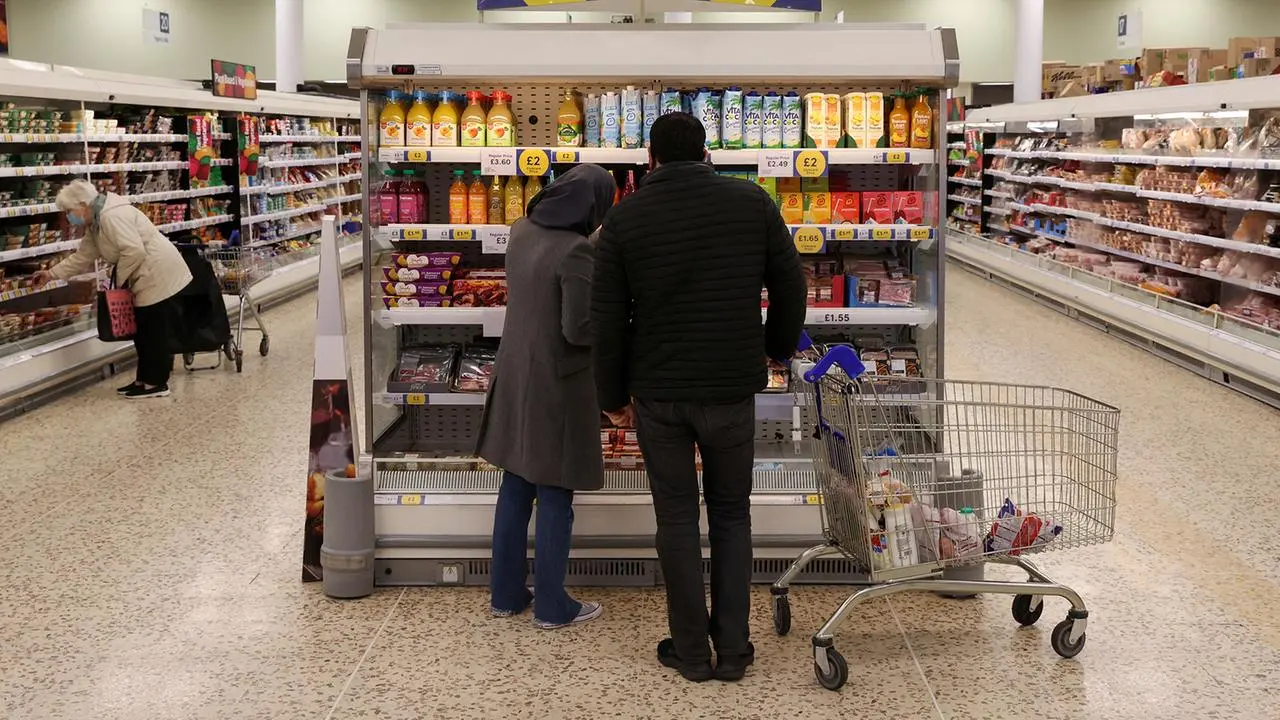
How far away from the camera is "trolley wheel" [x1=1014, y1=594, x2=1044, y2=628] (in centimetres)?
416

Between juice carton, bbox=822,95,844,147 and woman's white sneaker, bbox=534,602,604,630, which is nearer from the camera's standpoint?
woman's white sneaker, bbox=534,602,604,630

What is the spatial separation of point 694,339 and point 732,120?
141cm

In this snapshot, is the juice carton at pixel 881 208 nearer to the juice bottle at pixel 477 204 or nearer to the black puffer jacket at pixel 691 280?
the black puffer jacket at pixel 691 280

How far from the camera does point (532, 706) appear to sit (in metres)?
3.61

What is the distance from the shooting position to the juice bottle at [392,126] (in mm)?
4727

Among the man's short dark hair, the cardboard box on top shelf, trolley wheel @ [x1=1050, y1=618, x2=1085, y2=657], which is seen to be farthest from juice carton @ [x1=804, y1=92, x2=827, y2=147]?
the cardboard box on top shelf

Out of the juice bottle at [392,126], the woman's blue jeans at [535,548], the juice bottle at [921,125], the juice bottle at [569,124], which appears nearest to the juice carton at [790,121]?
the juice bottle at [921,125]

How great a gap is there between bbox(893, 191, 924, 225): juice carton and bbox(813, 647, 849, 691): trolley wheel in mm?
1764

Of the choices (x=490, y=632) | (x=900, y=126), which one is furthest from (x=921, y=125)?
(x=490, y=632)

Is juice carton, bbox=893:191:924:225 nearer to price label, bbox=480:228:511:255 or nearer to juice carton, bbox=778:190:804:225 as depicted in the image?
juice carton, bbox=778:190:804:225

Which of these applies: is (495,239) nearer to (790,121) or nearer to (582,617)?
(790,121)

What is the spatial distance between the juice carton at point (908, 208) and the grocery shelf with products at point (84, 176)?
1.97 metres

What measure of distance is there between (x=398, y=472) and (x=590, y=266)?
3.86 ft

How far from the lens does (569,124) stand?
4801 mm
